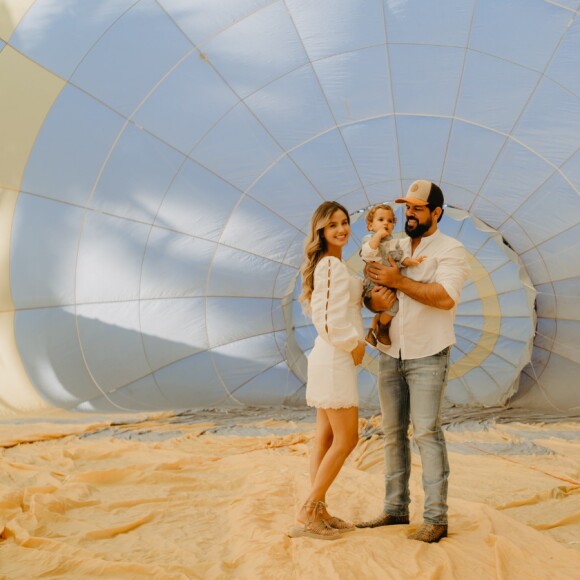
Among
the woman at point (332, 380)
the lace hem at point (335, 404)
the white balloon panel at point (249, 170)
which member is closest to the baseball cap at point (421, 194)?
the woman at point (332, 380)

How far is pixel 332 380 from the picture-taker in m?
2.31

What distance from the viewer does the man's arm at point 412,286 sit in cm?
222

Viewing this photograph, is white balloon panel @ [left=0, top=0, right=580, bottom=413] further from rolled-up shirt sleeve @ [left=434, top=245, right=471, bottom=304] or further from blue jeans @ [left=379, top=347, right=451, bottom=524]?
blue jeans @ [left=379, top=347, right=451, bottom=524]

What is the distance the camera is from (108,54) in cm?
506

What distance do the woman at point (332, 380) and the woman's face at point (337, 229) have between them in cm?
1

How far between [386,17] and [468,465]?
3117 millimetres

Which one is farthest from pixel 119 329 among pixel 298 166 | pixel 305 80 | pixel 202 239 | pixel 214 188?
pixel 305 80

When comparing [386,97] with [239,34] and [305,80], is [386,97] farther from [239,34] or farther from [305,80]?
[239,34]

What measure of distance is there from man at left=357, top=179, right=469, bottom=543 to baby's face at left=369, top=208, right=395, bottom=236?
0.10 meters

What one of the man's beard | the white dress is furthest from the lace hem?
the man's beard

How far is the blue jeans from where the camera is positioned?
7.25ft

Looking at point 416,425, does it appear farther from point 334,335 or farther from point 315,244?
point 315,244

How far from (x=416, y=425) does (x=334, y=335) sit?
1.37ft

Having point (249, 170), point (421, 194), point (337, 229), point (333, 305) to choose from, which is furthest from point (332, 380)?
point (249, 170)
